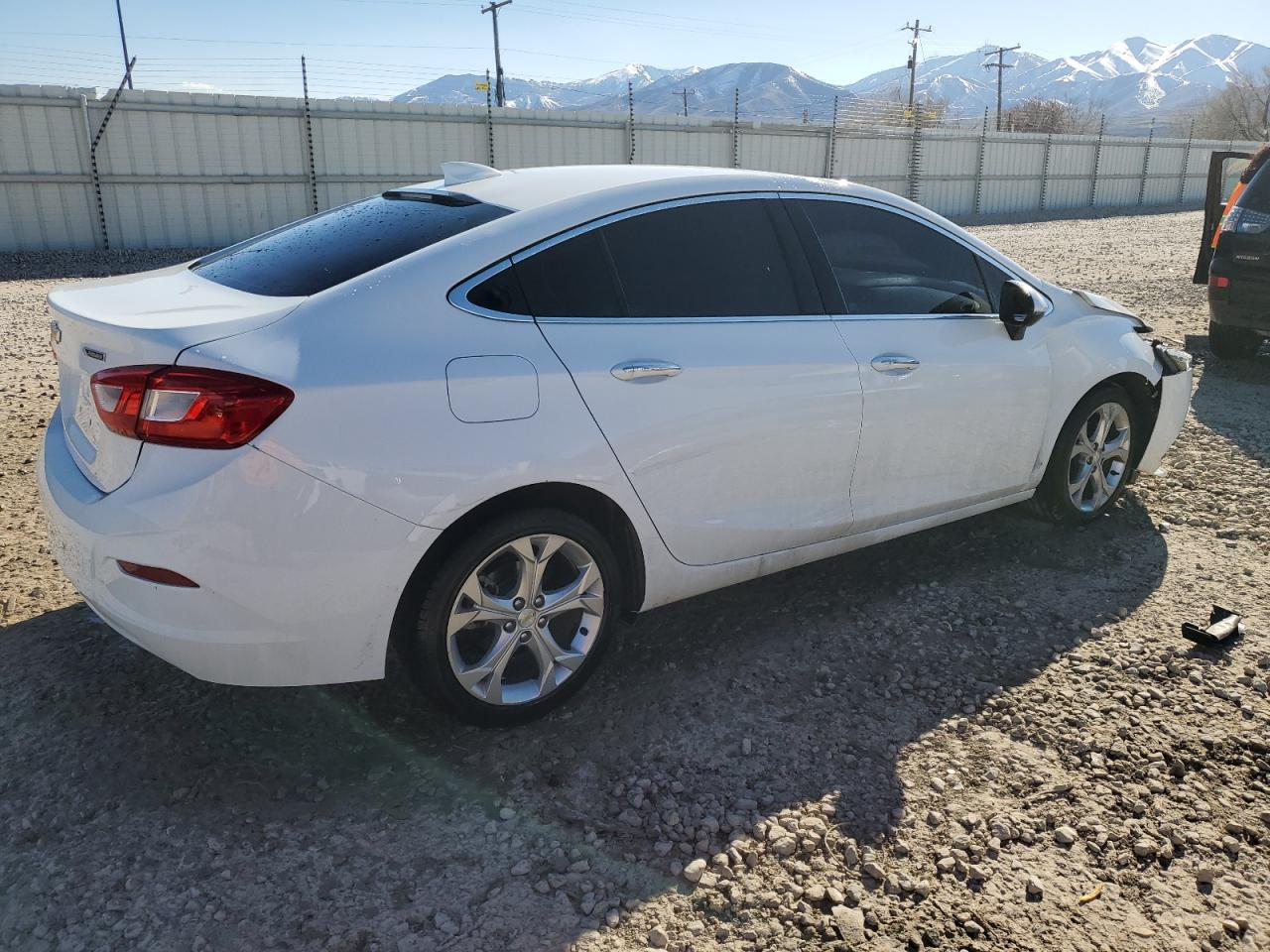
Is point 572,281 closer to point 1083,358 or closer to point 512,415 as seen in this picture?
point 512,415

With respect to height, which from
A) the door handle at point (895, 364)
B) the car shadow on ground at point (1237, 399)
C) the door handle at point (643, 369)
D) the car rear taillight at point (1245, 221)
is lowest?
the car shadow on ground at point (1237, 399)

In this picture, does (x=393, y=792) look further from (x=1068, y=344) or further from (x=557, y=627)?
(x=1068, y=344)

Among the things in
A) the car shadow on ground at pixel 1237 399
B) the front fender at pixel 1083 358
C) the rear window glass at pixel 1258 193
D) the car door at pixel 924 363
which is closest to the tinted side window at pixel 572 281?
the car door at pixel 924 363

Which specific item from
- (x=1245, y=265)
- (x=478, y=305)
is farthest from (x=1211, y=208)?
(x=478, y=305)

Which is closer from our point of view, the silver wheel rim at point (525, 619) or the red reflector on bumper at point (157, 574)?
the red reflector on bumper at point (157, 574)

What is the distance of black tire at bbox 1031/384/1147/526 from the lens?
4.42 m

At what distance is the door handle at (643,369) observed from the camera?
2980 millimetres

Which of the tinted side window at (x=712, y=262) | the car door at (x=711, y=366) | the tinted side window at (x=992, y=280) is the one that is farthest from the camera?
the tinted side window at (x=992, y=280)

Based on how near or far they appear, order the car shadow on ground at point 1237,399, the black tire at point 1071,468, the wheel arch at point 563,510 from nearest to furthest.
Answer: the wheel arch at point 563,510 → the black tire at point 1071,468 → the car shadow on ground at point 1237,399

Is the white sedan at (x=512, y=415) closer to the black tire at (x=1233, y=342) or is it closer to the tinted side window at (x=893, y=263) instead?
the tinted side window at (x=893, y=263)

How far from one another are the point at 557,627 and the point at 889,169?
26600 millimetres

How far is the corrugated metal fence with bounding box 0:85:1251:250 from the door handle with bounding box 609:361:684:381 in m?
16.3

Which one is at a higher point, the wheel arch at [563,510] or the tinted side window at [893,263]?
the tinted side window at [893,263]

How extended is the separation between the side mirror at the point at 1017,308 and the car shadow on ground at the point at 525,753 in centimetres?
106
